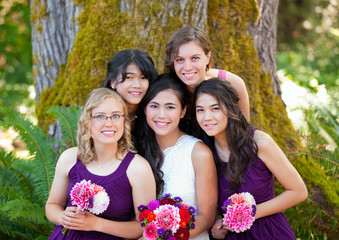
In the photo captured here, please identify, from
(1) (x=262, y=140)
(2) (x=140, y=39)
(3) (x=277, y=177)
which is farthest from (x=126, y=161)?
(2) (x=140, y=39)

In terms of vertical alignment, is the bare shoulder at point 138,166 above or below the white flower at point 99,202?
above

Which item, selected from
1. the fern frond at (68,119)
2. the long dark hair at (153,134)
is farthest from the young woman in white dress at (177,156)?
the fern frond at (68,119)

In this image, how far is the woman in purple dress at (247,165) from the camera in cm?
314

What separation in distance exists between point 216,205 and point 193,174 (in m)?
0.33

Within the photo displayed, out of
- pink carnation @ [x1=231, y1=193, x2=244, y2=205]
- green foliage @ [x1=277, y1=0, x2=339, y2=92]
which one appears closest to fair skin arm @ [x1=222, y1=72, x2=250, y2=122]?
pink carnation @ [x1=231, y1=193, x2=244, y2=205]

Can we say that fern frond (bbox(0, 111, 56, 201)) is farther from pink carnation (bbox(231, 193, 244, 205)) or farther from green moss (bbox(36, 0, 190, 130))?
pink carnation (bbox(231, 193, 244, 205))

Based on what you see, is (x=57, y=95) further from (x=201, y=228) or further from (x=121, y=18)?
(x=201, y=228)

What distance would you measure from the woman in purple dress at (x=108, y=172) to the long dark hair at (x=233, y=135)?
2.18 feet

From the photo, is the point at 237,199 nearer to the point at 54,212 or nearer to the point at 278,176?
the point at 278,176

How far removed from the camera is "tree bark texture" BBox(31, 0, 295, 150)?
4098mm

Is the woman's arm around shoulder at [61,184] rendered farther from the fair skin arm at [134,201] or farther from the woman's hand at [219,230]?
the woman's hand at [219,230]

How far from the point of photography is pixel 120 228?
304 cm

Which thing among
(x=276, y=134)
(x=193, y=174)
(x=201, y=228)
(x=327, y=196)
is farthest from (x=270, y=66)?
(x=201, y=228)

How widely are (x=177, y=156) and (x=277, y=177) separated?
2.78ft
